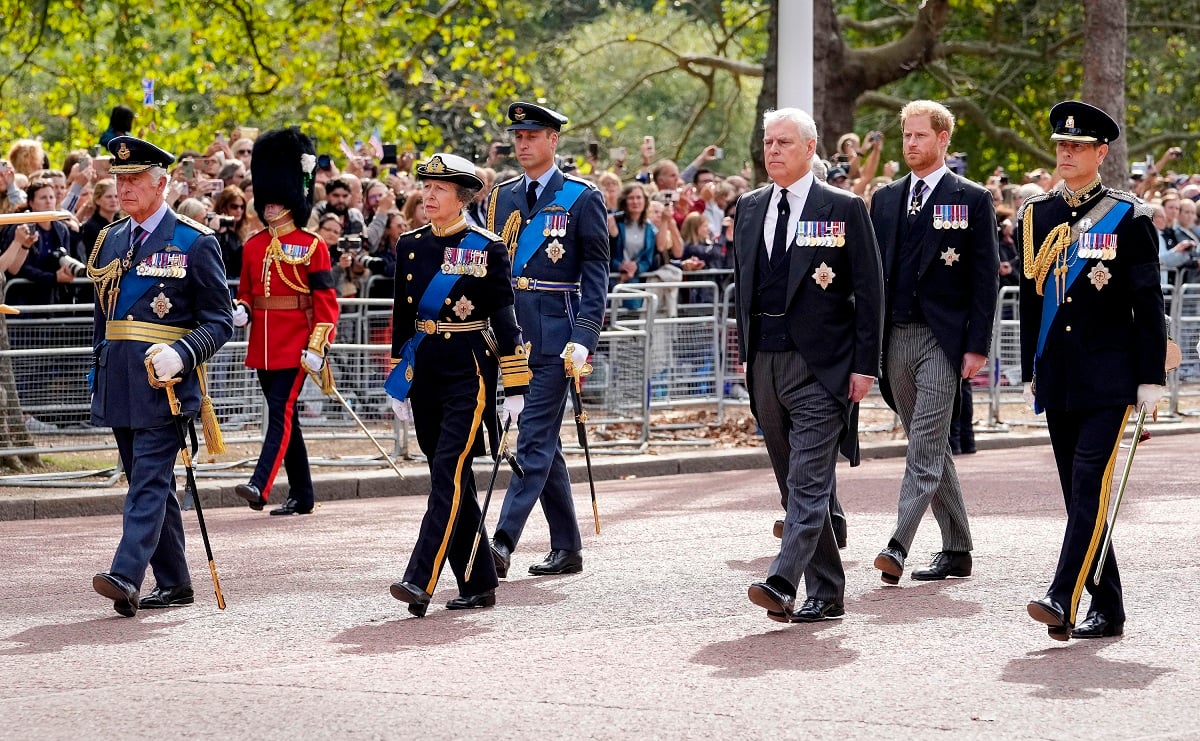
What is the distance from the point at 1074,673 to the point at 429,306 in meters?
3.03

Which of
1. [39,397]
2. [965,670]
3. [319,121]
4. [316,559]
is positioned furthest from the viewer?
[319,121]

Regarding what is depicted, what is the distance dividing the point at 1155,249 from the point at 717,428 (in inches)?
365

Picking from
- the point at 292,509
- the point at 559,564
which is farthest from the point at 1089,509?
the point at 292,509

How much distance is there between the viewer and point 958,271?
9023 mm

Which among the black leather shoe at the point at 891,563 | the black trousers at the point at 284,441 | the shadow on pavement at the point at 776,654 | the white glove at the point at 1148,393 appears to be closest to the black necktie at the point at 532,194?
the black leather shoe at the point at 891,563

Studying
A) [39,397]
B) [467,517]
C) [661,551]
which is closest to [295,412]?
[39,397]

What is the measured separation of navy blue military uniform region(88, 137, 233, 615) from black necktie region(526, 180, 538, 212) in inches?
66.6

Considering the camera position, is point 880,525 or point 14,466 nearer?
point 880,525

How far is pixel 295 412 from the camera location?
1212 centimetres

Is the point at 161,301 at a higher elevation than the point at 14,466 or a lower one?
higher

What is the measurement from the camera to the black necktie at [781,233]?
25.9 ft

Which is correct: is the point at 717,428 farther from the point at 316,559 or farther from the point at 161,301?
the point at 161,301

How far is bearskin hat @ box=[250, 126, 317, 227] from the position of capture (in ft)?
39.7

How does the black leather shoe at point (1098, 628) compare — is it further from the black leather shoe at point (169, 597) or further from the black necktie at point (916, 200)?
the black leather shoe at point (169, 597)
